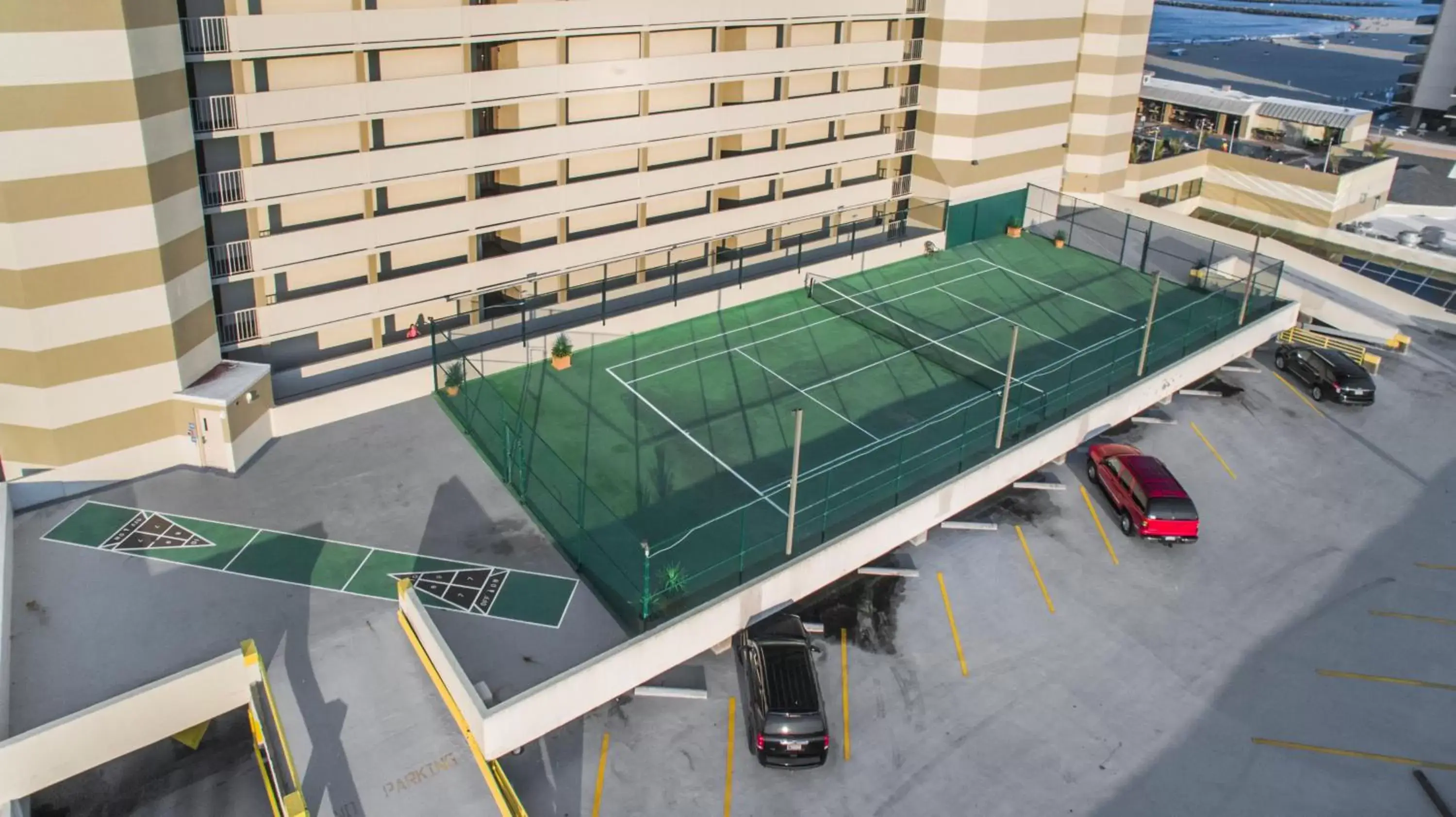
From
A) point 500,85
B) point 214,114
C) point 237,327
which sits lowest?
point 237,327

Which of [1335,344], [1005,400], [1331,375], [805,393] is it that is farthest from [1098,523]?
[1335,344]

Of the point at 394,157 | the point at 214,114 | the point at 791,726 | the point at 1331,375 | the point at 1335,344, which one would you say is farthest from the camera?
the point at 1335,344

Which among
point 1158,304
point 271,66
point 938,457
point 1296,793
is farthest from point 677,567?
point 1158,304

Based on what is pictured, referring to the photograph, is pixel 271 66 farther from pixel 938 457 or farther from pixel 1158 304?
pixel 1158 304

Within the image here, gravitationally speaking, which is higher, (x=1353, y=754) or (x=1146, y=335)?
(x=1146, y=335)

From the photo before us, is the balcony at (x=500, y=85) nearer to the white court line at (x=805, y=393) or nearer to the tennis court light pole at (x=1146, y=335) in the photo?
the white court line at (x=805, y=393)

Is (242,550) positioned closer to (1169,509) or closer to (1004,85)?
(1169,509)

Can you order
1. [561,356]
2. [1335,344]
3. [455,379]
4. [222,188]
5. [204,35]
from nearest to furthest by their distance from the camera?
[204,35], [222,188], [455,379], [561,356], [1335,344]
